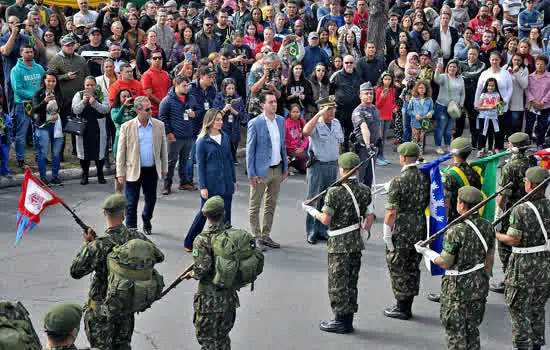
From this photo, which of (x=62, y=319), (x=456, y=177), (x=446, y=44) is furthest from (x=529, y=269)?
(x=446, y=44)

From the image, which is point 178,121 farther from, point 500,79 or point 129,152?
point 500,79

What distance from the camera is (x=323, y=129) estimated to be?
39.6 feet

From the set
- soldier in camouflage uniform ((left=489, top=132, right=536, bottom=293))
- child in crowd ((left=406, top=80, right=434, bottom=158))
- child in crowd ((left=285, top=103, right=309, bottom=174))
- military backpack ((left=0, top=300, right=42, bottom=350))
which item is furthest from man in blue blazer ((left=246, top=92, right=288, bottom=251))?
military backpack ((left=0, top=300, right=42, bottom=350))

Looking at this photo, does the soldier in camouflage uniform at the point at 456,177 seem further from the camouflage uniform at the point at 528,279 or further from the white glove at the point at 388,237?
the camouflage uniform at the point at 528,279

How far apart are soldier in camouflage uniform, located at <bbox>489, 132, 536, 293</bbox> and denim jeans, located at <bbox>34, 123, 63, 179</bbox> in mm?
7441

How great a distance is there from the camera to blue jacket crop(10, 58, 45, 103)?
14.7 meters

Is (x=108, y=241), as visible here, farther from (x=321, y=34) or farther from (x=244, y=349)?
(x=321, y=34)

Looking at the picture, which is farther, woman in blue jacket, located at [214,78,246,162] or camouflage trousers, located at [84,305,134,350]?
woman in blue jacket, located at [214,78,246,162]

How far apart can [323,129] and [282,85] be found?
13.5 ft

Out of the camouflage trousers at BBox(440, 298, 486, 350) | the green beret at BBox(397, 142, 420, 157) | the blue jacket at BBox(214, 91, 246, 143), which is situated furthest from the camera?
the blue jacket at BBox(214, 91, 246, 143)

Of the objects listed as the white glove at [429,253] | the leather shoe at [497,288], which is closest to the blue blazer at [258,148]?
the leather shoe at [497,288]

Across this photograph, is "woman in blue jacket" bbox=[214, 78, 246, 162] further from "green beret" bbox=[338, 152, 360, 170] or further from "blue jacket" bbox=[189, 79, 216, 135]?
"green beret" bbox=[338, 152, 360, 170]

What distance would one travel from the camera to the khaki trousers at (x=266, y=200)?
11.9m

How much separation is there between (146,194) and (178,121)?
2.15 meters
